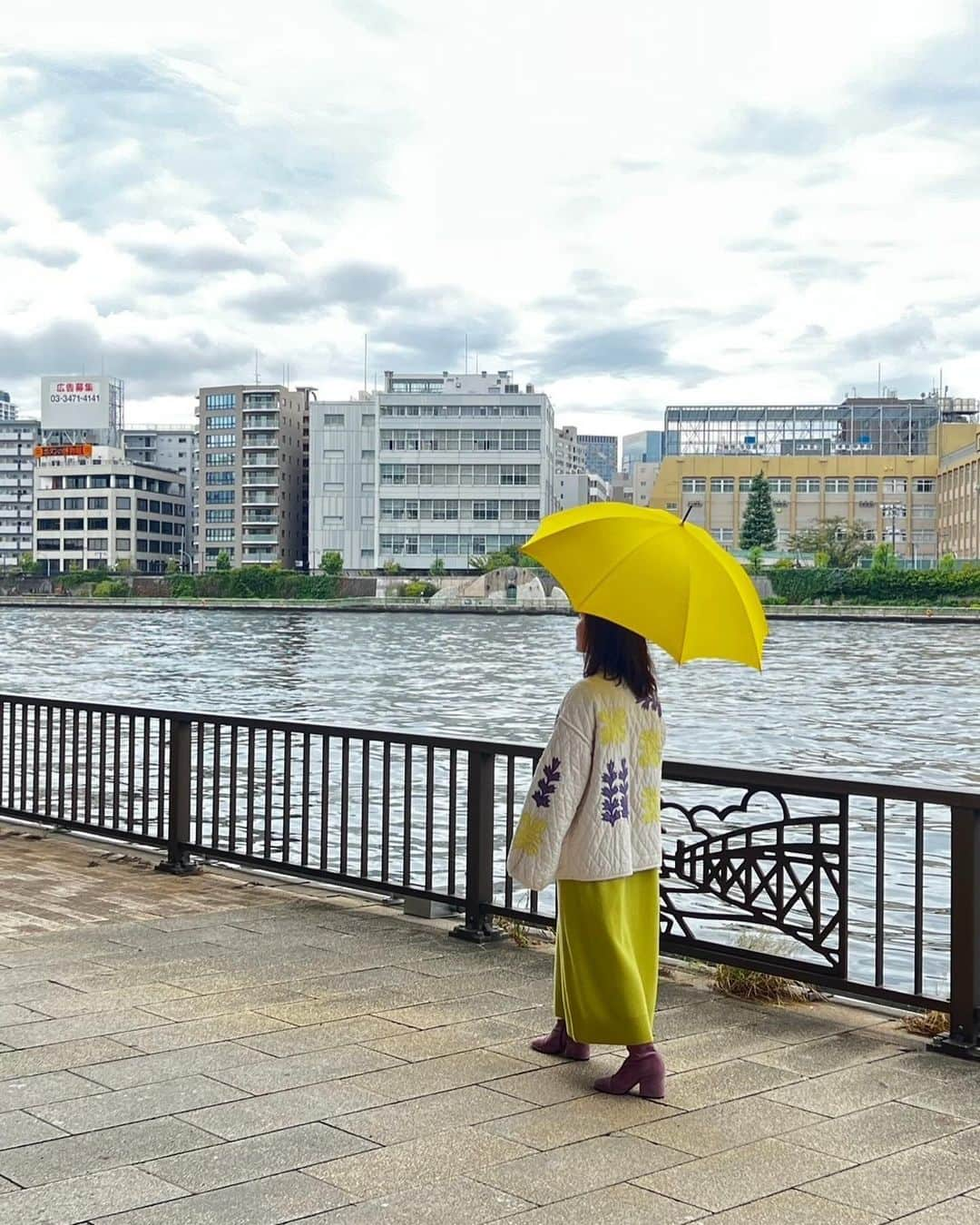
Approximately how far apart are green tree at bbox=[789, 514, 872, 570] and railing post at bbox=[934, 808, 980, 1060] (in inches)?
5068

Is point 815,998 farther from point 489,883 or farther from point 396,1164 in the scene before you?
point 396,1164

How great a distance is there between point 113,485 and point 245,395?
18.9m

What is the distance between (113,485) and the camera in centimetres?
16775

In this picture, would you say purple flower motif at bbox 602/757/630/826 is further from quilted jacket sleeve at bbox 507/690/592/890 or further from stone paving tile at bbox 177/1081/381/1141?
stone paving tile at bbox 177/1081/381/1141

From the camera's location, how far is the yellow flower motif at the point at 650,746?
494 centimetres

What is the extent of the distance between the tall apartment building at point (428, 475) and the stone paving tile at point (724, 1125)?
14353cm

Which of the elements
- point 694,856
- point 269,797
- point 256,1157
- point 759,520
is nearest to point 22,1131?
point 256,1157

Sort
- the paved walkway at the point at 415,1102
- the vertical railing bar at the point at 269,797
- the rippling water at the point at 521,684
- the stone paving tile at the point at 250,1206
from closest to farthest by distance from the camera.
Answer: the stone paving tile at the point at 250,1206
the paved walkway at the point at 415,1102
the vertical railing bar at the point at 269,797
the rippling water at the point at 521,684

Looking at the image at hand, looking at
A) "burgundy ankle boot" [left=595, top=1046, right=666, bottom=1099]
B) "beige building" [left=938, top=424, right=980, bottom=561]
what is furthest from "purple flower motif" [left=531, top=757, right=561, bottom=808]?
"beige building" [left=938, top=424, right=980, bottom=561]

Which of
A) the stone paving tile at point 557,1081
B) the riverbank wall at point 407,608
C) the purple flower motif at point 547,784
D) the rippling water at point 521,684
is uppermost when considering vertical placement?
the purple flower motif at point 547,784

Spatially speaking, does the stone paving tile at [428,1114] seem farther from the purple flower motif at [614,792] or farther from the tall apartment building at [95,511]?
the tall apartment building at [95,511]

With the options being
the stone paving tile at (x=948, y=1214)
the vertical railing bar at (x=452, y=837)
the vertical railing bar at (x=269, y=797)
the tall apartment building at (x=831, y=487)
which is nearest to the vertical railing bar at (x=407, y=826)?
the vertical railing bar at (x=452, y=837)

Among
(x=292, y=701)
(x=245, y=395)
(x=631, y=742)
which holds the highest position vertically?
(x=245, y=395)

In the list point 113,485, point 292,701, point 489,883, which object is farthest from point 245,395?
point 489,883
